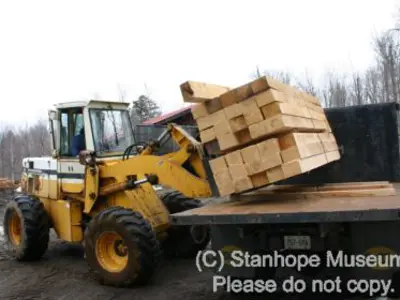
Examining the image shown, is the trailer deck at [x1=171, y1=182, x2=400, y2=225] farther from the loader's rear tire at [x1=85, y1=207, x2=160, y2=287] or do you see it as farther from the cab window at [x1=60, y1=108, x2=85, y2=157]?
the cab window at [x1=60, y1=108, x2=85, y2=157]

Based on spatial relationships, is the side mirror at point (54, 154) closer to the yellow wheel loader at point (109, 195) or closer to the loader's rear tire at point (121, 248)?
the yellow wheel loader at point (109, 195)

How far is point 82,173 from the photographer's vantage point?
8.12 meters

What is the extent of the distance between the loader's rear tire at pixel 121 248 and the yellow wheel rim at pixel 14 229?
2621mm

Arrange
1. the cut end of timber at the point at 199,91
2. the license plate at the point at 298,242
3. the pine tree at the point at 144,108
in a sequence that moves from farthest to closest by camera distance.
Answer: the pine tree at the point at 144,108 → the cut end of timber at the point at 199,91 → the license plate at the point at 298,242

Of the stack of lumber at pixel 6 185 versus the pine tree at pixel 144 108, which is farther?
the pine tree at pixel 144 108

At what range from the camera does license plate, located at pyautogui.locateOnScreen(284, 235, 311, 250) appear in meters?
4.92

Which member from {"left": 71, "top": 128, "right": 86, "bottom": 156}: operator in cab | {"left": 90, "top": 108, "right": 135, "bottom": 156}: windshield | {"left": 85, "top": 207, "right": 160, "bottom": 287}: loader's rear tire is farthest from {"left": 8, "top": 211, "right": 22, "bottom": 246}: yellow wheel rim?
{"left": 85, "top": 207, "right": 160, "bottom": 287}: loader's rear tire

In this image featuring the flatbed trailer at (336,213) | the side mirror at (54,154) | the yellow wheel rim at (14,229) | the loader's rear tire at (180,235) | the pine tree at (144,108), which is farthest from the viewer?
the pine tree at (144,108)

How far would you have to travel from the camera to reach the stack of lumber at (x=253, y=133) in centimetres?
497

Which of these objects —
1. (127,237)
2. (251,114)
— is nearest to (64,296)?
(127,237)

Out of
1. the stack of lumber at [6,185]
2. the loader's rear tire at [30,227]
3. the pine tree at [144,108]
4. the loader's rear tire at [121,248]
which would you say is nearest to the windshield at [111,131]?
the loader's rear tire at [121,248]

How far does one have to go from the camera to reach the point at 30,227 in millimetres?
8312

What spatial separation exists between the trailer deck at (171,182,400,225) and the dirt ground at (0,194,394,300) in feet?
3.83

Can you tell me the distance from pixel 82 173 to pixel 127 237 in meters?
1.98
